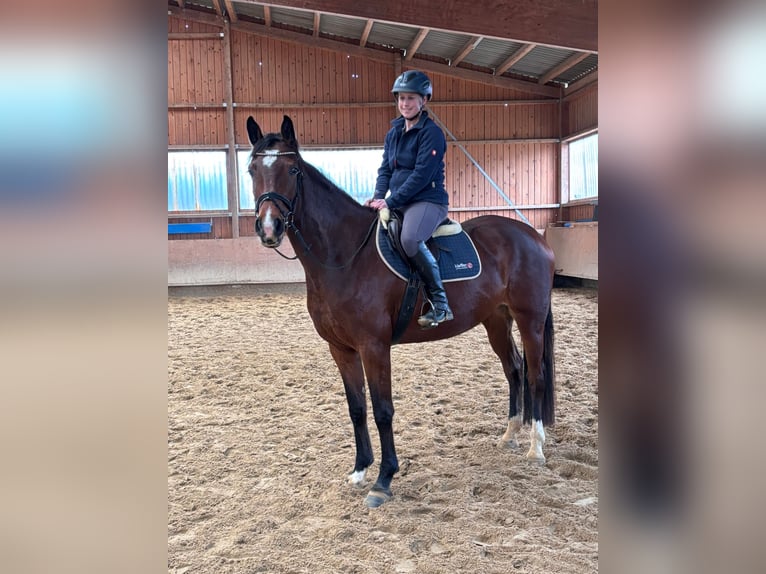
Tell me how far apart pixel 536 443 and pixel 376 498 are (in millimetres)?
1077

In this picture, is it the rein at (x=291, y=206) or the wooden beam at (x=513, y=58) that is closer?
the rein at (x=291, y=206)

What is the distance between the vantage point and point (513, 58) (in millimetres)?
11000

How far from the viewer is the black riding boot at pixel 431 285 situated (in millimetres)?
2799

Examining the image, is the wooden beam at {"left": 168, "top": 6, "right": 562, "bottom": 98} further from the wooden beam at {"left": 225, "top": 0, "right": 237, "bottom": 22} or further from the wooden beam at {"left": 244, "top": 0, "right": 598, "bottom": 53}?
the wooden beam at {"left": 244, "top": 0, "right": 598, "bottom": 53}

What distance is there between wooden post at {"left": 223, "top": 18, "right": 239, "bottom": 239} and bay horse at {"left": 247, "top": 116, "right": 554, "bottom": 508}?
917 centimetres

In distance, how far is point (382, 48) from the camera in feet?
39.9

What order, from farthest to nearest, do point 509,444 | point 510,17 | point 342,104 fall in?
point 342,104
point 509,444
point 510,17

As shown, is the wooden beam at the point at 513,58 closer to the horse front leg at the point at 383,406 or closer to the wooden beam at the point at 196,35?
the wooden beam at the point at 196,35

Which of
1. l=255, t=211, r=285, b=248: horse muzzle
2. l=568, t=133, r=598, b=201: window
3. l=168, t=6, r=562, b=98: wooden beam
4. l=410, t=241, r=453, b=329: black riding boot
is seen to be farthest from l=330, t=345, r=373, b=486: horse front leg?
l=168, t=6, r=562, b=98: wooden beam

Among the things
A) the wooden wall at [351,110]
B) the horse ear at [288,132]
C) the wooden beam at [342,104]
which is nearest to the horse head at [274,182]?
the horse ear at [288,132]

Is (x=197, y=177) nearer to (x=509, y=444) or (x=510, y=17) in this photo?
(x=509, y=444)

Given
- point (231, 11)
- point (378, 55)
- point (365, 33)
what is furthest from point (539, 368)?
point (231, 11)
